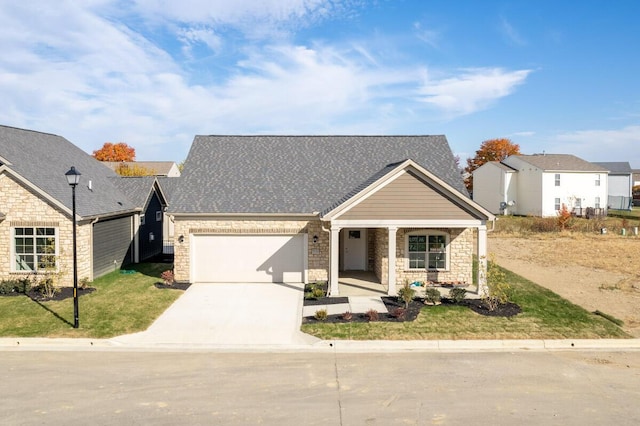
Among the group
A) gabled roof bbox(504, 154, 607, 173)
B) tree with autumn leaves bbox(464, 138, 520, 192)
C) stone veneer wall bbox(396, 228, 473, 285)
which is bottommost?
stone veneer wall bbox(396, 228, 473, 285)

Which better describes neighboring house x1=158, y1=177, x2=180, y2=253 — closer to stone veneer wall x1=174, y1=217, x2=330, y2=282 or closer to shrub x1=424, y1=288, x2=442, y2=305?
stone veneer wall x1=174, y1=217, x2=330, y2=282

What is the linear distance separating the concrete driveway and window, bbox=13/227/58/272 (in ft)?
19.9

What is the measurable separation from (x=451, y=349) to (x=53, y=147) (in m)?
21.6

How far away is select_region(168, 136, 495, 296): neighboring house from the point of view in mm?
17484

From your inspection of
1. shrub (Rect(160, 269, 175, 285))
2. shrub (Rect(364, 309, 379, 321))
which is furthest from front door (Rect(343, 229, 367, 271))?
shrub (Rect(160, 269, 175, 285))

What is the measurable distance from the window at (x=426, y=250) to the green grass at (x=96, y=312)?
975cm

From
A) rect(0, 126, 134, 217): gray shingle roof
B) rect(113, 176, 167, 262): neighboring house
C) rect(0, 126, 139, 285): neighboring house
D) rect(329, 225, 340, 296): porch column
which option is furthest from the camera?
rect(113, 176, 167, 262): neighboring house

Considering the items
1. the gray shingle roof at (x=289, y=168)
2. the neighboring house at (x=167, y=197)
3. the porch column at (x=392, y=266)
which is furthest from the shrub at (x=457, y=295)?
the neighboring house at (x=167, y=197)

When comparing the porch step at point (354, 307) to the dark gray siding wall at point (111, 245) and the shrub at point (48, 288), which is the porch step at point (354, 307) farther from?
the dark gray siding wall at point (111, 245)

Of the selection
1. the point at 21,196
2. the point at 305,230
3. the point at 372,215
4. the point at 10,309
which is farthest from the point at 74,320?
the point at 372,215

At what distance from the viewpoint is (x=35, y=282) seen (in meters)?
18.4

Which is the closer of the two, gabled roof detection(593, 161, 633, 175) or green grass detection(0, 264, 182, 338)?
green grass detection(0, 264, 182, 338)

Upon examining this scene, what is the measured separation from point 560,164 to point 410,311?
141ft

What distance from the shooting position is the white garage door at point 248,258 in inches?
781
